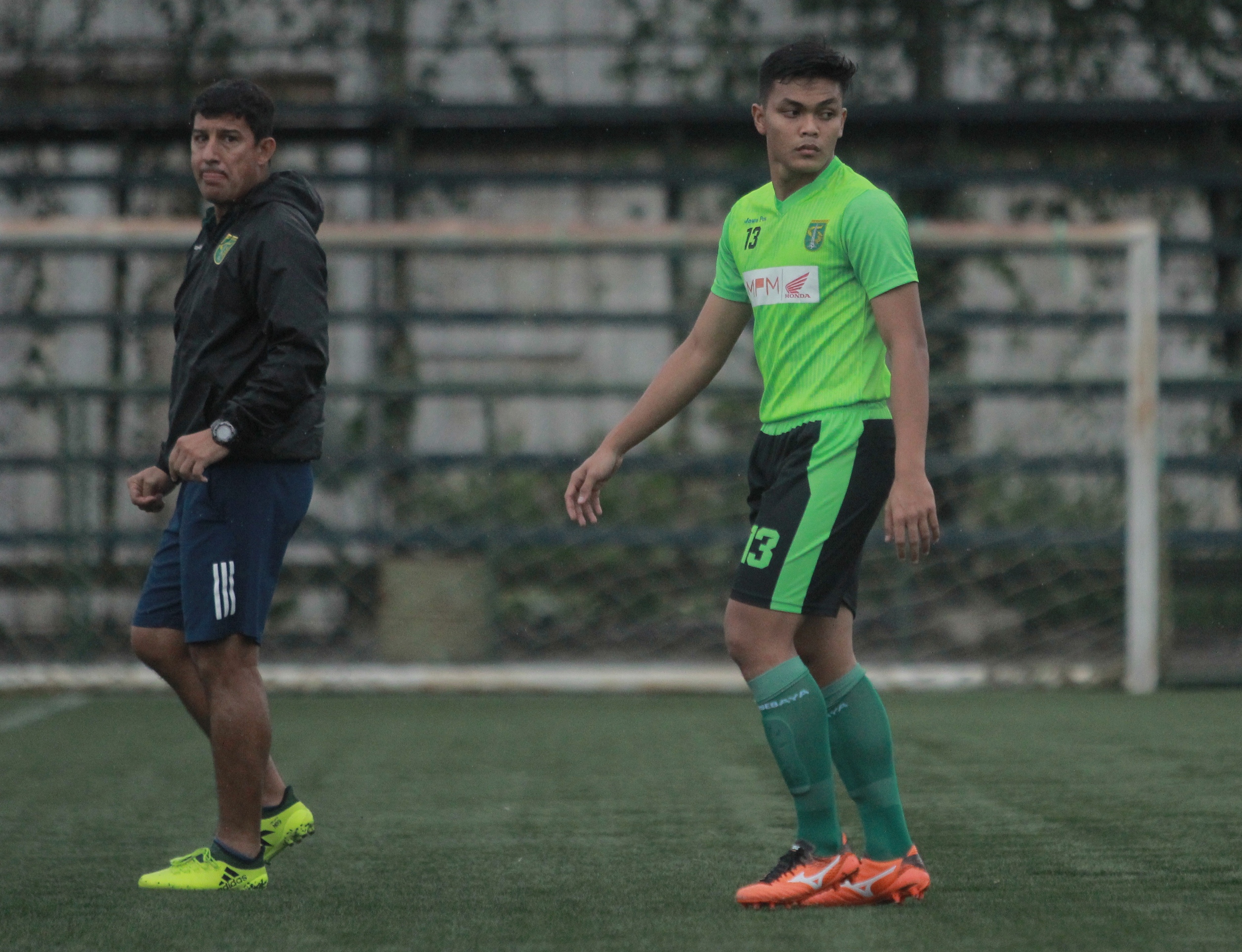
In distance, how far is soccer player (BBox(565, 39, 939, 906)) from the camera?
9.26ft

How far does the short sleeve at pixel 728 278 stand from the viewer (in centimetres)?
312

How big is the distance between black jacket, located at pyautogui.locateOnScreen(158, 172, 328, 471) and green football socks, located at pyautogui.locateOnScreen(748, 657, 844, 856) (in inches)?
40.1

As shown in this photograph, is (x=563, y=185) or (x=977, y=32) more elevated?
(x=977, y=32)

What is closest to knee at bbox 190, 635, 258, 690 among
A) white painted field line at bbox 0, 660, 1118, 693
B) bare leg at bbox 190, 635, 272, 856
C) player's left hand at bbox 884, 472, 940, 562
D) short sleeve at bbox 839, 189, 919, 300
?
→ bare leg at bbox 190, 635, 272, 856

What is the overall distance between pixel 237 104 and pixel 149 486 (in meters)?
0.79

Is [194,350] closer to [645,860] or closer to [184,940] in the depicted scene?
[184,940]

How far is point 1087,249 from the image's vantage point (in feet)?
23.5

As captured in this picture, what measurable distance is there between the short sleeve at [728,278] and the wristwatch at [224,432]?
94cm

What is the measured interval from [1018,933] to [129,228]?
5398mm

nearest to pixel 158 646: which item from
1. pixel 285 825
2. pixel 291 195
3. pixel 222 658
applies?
pixel 222 658

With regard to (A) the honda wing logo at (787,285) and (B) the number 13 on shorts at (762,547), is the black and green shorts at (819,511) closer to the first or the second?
(B) the number 13 on shorts at (762,547)

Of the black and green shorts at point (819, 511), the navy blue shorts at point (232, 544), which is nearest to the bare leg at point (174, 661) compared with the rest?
the navy blue shorts at point (232, 544)

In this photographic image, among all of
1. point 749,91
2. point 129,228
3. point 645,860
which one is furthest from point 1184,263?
point 645,860

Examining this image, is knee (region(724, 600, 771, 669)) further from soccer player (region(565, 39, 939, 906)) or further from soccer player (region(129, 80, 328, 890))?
soccer player (region(129, 80, 328, 890))
